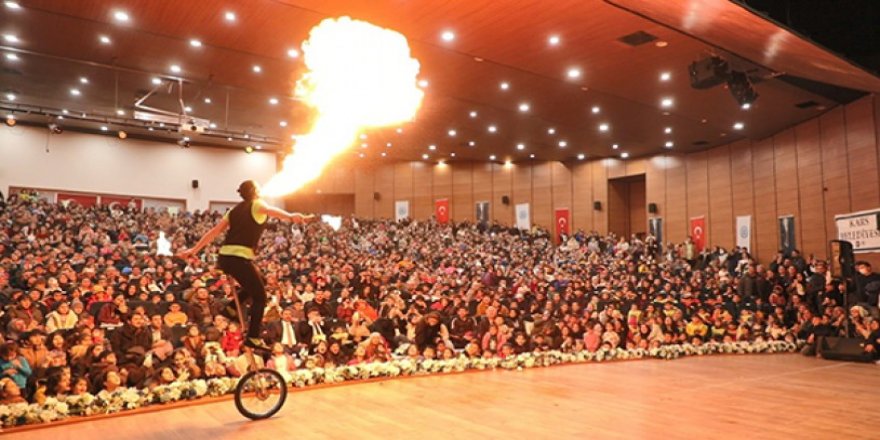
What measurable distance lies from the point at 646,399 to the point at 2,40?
15238 mm

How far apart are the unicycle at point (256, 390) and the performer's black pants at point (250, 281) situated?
197 mm

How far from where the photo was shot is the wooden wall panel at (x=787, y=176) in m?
18.6

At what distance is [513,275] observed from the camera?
17.4 metres

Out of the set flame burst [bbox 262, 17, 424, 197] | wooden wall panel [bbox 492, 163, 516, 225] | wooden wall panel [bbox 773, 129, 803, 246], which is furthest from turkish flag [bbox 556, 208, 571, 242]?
flame burst [bbox 262, 17, 424, 197]

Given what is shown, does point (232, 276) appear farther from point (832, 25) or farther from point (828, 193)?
point (828, 193)

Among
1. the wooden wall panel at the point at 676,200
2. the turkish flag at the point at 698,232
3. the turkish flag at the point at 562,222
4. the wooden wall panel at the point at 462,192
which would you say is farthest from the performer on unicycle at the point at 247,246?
the wooden wall panel at the point at 462,192

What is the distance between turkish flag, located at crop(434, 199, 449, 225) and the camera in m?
30.6

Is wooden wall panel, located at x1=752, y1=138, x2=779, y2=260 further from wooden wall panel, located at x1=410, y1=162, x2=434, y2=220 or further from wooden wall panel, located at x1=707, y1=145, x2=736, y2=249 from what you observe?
wooden wall panel, located at x1=410, y1=162, x2=434, y2=220

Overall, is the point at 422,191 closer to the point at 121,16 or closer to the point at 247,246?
the point at 121,16

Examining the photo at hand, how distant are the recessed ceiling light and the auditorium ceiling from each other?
4 cm

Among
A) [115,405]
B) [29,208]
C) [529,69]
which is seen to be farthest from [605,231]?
[115,405]

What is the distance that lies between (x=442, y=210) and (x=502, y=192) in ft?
10.7

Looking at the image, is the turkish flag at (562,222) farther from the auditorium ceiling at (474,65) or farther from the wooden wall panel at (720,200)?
the wooden wall panel at (720,200)

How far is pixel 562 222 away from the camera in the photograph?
1117 inches
